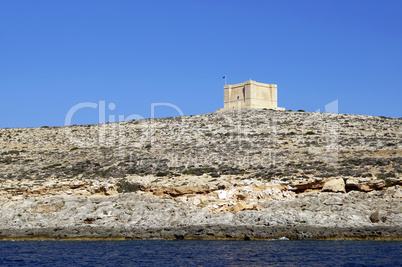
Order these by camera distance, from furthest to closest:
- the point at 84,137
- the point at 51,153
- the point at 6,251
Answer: the point at 84,137, the point at 51,153, the point at 6,251

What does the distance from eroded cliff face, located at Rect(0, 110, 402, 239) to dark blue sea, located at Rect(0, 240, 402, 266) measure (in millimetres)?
2085

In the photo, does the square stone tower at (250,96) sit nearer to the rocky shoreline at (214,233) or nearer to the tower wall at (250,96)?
the tower wall at (250,96)

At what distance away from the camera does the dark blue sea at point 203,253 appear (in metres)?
24.2

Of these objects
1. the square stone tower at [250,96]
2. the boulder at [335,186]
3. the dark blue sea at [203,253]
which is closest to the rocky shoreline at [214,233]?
the dark blue sea at [203,253]

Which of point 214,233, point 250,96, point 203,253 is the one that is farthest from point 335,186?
point 250,96

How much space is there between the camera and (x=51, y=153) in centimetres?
5844

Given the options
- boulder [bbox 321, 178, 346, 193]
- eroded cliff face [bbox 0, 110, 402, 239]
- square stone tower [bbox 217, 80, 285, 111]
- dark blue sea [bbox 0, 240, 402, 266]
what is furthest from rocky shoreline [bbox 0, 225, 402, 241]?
square stone tower [bbox 217, 80, 285, 111]

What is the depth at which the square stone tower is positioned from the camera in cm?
8062

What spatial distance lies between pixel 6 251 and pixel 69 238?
5295 millimetres

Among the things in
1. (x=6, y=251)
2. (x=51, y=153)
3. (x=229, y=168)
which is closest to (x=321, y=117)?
(x=229, y=168)

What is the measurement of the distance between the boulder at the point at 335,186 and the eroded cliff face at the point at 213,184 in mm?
76

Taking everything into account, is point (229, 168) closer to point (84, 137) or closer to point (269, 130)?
point (269, 130)

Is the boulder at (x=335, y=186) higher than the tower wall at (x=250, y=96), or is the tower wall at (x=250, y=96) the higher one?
the tower wall at (x=250, y=96)

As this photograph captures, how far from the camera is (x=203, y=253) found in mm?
27125
